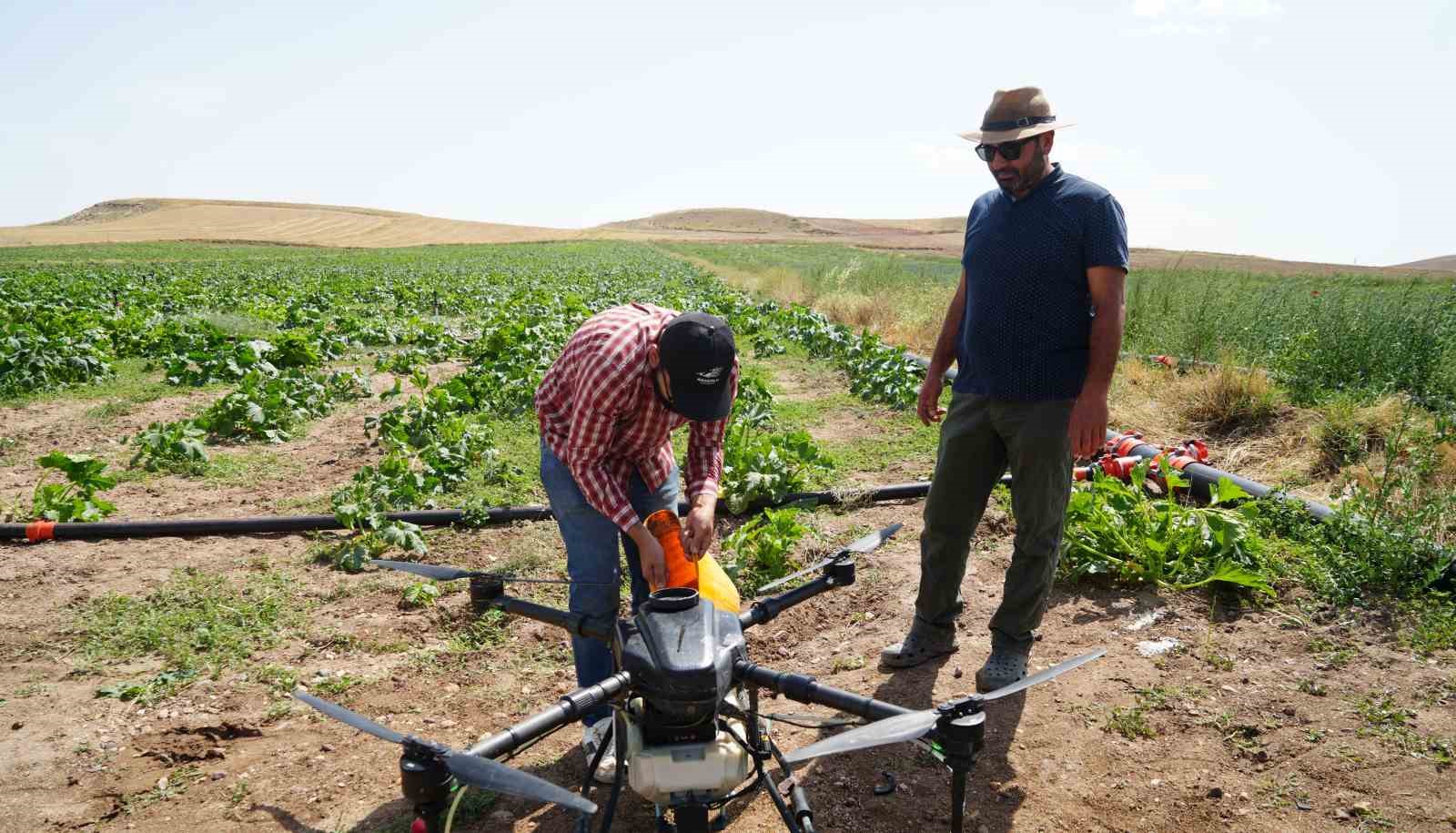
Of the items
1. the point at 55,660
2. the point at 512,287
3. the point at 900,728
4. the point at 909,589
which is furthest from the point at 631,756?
the point at 512,287

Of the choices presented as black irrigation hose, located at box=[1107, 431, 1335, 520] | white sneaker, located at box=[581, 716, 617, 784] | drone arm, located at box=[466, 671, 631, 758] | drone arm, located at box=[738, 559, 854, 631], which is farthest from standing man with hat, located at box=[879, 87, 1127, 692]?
black irrigation hose, located at box=[1107, 431, 1335, 520]

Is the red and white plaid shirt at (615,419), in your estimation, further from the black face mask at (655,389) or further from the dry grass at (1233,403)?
the dry grass at (1233,403)

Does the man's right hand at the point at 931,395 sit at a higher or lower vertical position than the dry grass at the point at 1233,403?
higher

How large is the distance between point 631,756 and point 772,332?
12.2 metres

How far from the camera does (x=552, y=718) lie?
2.01 meters

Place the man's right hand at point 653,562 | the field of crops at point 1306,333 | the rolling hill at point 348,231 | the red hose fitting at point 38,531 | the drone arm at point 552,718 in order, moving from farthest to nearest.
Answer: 1. the rolling hill at point 348,231
2. the field of crops at point 1306,333
3. the red hose fitting at point 38,531
4. the man's right hand at point 653,562
5. the drone arm at point 552,718

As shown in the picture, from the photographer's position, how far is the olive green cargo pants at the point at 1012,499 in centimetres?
343

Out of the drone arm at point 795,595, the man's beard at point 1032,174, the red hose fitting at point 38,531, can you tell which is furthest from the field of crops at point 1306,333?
the red hose fitting at point 38,531

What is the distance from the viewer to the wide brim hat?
10.8ft

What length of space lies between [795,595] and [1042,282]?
1.59 meters

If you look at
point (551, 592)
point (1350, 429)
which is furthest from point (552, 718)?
point (1350, 429)

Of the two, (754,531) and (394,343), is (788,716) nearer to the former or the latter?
(754,531)

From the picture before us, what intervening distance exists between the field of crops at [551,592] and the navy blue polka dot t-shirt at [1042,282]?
1.35m

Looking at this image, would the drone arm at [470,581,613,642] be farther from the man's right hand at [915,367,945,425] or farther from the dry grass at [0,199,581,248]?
the dry grass at [0,199,581,248]
